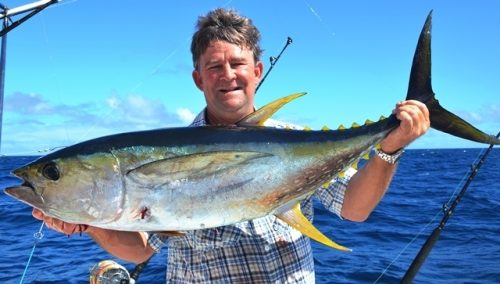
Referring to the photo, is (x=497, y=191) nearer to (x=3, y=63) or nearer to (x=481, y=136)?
(x=3, y=63)

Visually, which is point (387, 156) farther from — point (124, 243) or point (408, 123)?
point (124, 243)

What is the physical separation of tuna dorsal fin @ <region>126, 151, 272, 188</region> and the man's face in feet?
1.98

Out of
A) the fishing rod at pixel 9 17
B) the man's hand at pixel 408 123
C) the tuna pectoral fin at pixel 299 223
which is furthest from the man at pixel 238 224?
the fishing rod at pixel 9 17

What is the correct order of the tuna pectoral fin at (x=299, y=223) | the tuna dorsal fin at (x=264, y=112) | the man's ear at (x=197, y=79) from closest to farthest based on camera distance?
the tuna pectoral fin at (x=299, y=223), the tuna dorsal fin at (x=264, y=112), the man's ear at (x=197, y=79)

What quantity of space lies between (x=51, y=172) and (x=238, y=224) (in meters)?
1.00

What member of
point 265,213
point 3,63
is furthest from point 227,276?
point 3,63

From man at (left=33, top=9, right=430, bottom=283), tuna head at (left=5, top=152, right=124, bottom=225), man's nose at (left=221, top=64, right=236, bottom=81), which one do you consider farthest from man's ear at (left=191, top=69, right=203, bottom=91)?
tuna head at (left=5, top=152, right=124, bottom=225)

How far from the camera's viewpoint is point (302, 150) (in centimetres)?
220

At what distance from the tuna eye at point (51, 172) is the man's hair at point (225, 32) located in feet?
3.30

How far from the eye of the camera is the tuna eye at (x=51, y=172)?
1978mm

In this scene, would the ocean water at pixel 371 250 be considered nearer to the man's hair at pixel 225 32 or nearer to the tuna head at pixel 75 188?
the man's hair at pixel 225 32

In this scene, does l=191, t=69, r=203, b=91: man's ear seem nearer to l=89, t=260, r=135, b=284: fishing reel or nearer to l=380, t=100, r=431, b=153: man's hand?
l=380, t=100, r=431, b=153: man's hand

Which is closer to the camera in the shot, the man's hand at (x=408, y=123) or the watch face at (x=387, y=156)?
the man's hand at (x=408, y=123)

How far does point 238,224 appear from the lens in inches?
103
